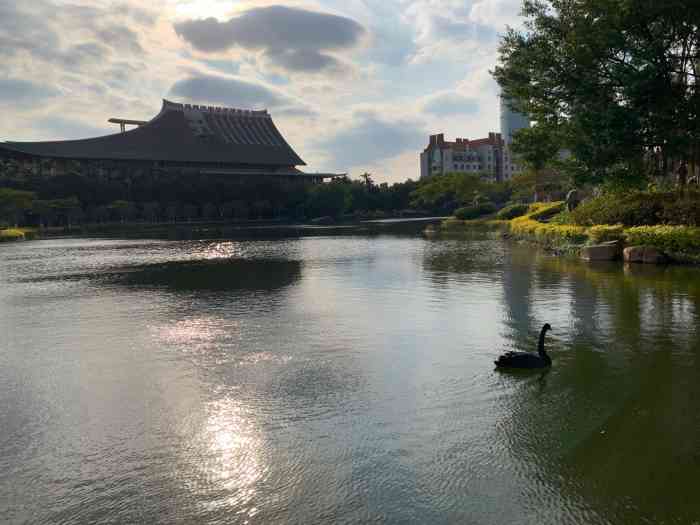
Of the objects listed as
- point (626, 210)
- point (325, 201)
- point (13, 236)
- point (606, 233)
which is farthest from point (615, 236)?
point (325, 201)

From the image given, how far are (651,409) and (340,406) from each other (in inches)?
155

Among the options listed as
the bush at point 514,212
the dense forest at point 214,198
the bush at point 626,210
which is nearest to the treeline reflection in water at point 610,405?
the bush at point 626,210

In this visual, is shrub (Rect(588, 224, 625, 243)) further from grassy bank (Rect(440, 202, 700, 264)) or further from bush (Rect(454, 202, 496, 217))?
bush (Rect(454, 202, 496, 217))

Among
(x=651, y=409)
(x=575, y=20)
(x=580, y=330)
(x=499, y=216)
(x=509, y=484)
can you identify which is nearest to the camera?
(x=509, y=484)

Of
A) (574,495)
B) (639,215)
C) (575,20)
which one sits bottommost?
(574,495)

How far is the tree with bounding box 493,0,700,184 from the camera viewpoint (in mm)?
19312

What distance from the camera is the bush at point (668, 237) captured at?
67.5 ft

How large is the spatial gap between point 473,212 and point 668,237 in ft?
131

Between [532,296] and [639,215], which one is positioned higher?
[639,215]

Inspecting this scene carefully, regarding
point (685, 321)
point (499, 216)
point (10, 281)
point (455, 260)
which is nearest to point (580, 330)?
point (685, 321)

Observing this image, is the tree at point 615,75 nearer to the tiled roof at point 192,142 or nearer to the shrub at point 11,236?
the shrub at point 11,236

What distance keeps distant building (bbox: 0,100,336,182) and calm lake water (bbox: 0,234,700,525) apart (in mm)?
81698

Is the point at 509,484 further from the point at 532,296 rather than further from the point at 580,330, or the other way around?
the point at 532,296

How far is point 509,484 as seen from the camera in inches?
224
